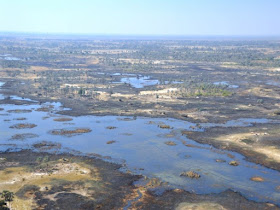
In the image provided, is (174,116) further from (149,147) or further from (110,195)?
(110,195)

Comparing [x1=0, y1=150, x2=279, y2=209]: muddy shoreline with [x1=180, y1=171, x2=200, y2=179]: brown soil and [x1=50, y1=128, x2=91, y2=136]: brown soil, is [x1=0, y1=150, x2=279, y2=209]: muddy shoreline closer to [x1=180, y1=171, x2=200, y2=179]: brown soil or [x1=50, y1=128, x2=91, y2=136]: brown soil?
[x1=180, y1=171, x2=200, y2=179]: brown soil

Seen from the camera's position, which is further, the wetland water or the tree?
the wetland water

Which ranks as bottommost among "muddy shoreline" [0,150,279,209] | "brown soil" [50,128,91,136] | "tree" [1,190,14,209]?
"brown soil" [50,128,91,136]

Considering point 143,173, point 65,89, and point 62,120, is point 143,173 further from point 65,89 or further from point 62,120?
point 65,89

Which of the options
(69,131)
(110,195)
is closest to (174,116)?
(69,131)

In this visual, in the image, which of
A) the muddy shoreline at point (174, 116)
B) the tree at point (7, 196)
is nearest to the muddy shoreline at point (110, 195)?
the tree at point (7, 196)

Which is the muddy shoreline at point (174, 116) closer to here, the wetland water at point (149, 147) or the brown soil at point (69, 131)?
the wetland water at point (149, 147)

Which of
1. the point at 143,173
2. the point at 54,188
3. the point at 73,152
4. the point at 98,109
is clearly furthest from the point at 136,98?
the point at 54,188

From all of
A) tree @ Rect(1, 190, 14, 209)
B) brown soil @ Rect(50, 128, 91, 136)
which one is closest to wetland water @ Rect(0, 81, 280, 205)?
brown soil @ Rect(50, 128, 91, 136)
